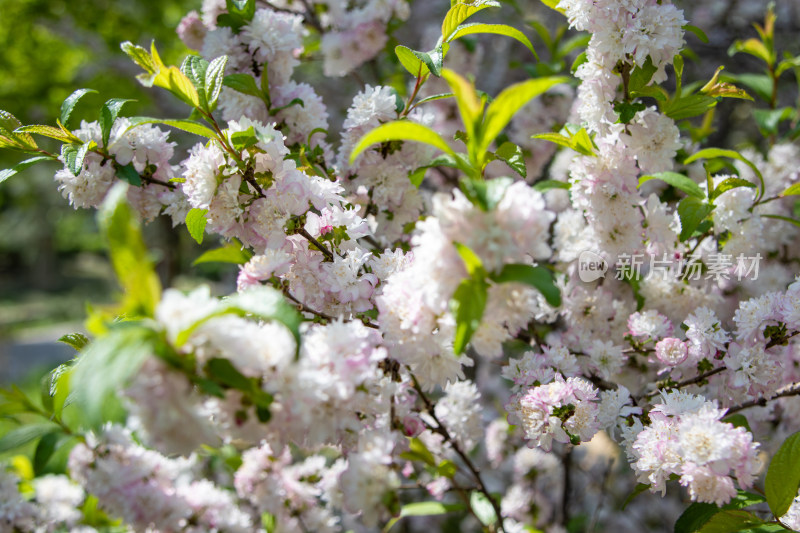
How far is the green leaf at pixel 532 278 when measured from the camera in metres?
0.78

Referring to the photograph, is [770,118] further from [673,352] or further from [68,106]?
[68,106]

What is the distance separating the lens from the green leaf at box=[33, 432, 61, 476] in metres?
1.19

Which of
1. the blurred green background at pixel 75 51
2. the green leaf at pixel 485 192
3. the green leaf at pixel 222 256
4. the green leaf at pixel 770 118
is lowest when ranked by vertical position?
the green leaf at pixel 485 192

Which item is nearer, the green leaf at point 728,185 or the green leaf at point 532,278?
the green leaf at point 532,278

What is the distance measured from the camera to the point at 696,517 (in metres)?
1.23

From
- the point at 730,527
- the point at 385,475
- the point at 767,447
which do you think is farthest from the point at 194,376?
the point at 767,447

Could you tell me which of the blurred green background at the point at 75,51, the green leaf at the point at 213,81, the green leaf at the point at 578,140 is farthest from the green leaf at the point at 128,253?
the blurred green background at the point at 75,51

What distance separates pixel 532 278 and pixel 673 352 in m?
0.75

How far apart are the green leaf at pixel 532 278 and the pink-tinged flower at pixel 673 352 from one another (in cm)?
71

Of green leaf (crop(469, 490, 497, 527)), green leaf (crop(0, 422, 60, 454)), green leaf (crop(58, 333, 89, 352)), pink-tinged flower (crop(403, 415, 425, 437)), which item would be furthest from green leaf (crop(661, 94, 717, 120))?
green leaf (crop(0, 422, 60, 454))

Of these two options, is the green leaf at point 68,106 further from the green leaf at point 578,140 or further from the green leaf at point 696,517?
the green leaf at point 696,517

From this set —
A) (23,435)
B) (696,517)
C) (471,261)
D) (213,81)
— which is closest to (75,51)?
(213,81)

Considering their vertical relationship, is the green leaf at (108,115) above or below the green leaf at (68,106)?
below

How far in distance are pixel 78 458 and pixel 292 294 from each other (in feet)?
1.82
